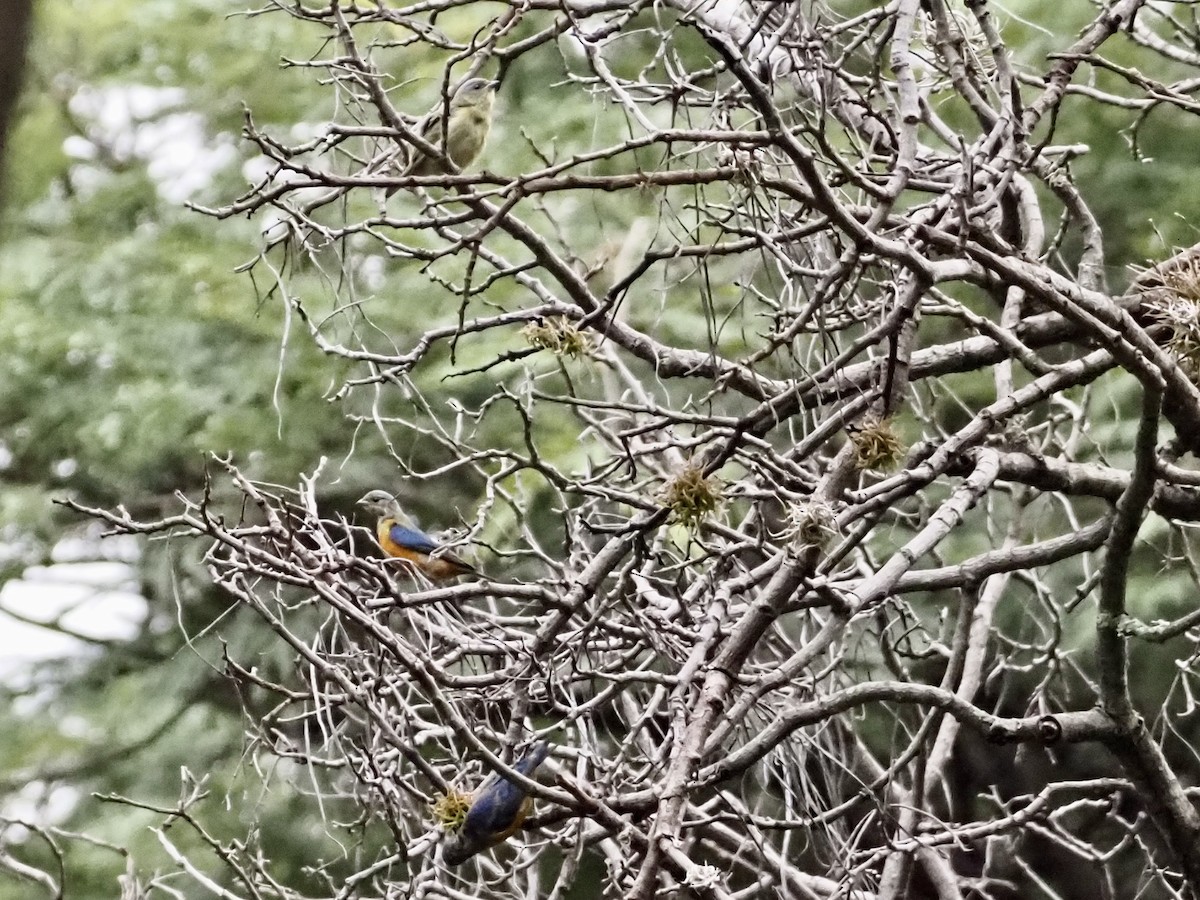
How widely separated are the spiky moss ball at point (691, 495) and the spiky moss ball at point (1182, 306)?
0.99m

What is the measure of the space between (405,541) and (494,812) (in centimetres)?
197

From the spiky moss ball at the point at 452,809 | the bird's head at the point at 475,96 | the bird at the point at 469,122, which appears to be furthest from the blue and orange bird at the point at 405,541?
the spiky moss ball at the point at 452,809

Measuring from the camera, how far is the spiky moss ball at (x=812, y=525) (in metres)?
2.59

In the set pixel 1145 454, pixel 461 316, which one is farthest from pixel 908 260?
pixel 461 316

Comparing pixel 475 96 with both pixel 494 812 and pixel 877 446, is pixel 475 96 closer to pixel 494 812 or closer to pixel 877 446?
pixel 877 446

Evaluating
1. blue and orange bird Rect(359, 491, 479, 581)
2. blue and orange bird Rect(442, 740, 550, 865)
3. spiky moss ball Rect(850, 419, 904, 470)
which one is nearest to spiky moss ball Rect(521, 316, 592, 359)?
spiky moss ball Rect(850, 419, 904, 470)

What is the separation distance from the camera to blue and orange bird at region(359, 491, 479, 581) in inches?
180

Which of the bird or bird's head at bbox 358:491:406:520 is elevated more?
the bird

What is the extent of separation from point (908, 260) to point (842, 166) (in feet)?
0.70

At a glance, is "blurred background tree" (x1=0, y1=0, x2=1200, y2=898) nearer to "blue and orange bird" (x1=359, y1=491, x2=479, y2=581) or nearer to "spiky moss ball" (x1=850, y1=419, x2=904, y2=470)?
"blue and orange bird" (x1=359, y1=491, x2=479, y2=581)

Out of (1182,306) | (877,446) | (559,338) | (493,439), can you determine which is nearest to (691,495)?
(877,446)

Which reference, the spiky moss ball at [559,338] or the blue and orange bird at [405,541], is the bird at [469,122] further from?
the spiky moss ball at [559,338]

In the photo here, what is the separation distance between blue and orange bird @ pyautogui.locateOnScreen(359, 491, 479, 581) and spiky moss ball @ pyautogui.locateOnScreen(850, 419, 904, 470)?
1835 millimetres

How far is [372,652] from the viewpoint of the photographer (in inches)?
124
